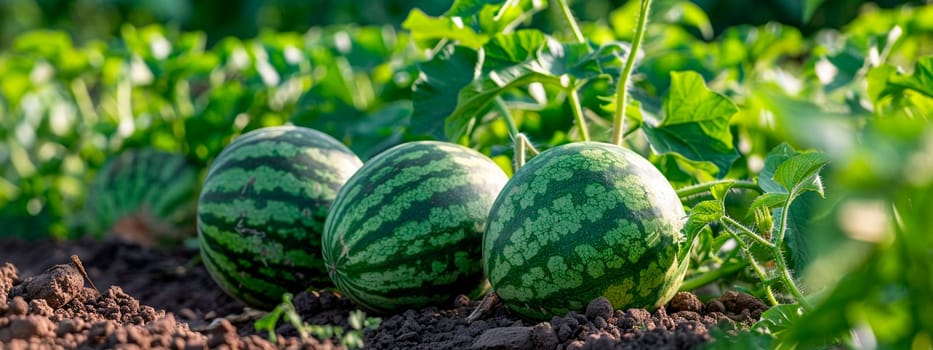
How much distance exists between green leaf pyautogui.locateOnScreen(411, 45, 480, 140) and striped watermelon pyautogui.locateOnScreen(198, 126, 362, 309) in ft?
0.88

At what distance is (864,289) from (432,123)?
1.83 metres

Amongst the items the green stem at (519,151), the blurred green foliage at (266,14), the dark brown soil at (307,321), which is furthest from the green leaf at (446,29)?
the blurred green foliage at (266,14)

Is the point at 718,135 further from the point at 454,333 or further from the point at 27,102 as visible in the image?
the point at 27,102

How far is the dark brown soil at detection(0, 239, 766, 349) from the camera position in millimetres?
1869

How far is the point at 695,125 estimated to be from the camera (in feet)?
9.13

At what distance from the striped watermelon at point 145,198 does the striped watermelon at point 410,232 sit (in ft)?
6.65

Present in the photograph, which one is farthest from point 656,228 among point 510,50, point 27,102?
point 27,102

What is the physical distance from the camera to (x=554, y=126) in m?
3.53

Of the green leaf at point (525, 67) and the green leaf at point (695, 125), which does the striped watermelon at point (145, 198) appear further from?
the green leaf at point (695, 125)

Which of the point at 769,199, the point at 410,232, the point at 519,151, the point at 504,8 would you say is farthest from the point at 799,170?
the point at 504,8

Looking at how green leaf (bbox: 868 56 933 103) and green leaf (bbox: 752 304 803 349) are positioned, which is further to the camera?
green leaf (bbox: 868 56 933 103)

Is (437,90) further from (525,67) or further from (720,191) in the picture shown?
(720,191)

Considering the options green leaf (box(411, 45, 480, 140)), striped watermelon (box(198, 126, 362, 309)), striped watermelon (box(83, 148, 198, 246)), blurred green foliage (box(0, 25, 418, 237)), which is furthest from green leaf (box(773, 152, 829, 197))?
striped watermelon (box(83, 148, 198, 246))

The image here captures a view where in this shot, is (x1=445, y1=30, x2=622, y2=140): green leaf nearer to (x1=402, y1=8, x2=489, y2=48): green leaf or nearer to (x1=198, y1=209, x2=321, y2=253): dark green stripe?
(x1=402, y1=8, x2=489, y2=48): green leaf
